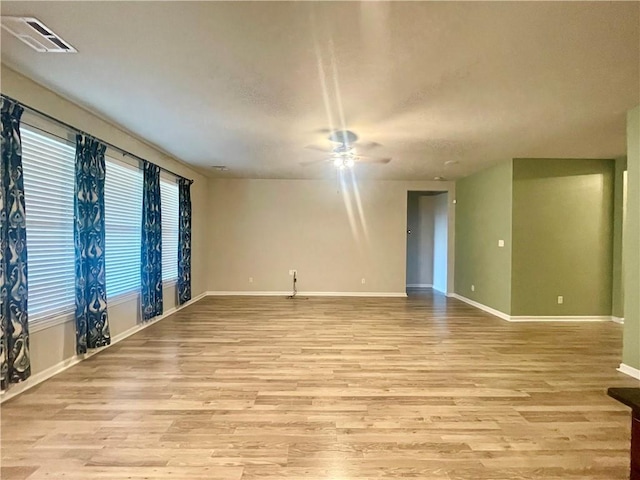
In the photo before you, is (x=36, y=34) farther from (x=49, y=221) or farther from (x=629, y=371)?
(x=629, y=371)

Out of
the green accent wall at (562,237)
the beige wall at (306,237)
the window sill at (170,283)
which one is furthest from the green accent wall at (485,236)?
the window sill at (170,283)

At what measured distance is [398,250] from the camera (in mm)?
7711

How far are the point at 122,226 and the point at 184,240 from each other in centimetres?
176

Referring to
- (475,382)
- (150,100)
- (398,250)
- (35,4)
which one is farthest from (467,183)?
(35,4)

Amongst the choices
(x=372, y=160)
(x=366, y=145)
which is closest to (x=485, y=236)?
(x=372, y=160)

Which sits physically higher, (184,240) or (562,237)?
(562,237)

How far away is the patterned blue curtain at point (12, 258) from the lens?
2531 millimetres

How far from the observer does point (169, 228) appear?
589 cm

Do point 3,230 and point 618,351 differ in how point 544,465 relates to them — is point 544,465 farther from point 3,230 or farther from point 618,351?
point 3,230

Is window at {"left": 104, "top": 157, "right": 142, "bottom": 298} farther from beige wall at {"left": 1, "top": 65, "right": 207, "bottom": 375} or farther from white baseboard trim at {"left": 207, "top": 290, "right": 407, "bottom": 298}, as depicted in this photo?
white baseboard trim at {"left": 207, "top": 290, "right": 407, "bottom": 298}

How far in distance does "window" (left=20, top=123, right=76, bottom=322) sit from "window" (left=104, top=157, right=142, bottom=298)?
607 mm

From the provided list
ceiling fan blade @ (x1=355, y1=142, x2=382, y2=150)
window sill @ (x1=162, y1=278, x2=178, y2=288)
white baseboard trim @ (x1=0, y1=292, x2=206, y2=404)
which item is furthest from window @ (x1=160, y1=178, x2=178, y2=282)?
ceiling fan blade @ (x1=355, y1=142, x2=382, y2=150)

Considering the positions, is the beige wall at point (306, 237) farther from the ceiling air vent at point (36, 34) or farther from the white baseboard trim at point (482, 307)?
the ceiling air vent at point (36, 34)

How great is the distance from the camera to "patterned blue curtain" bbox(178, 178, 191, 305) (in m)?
6.05
